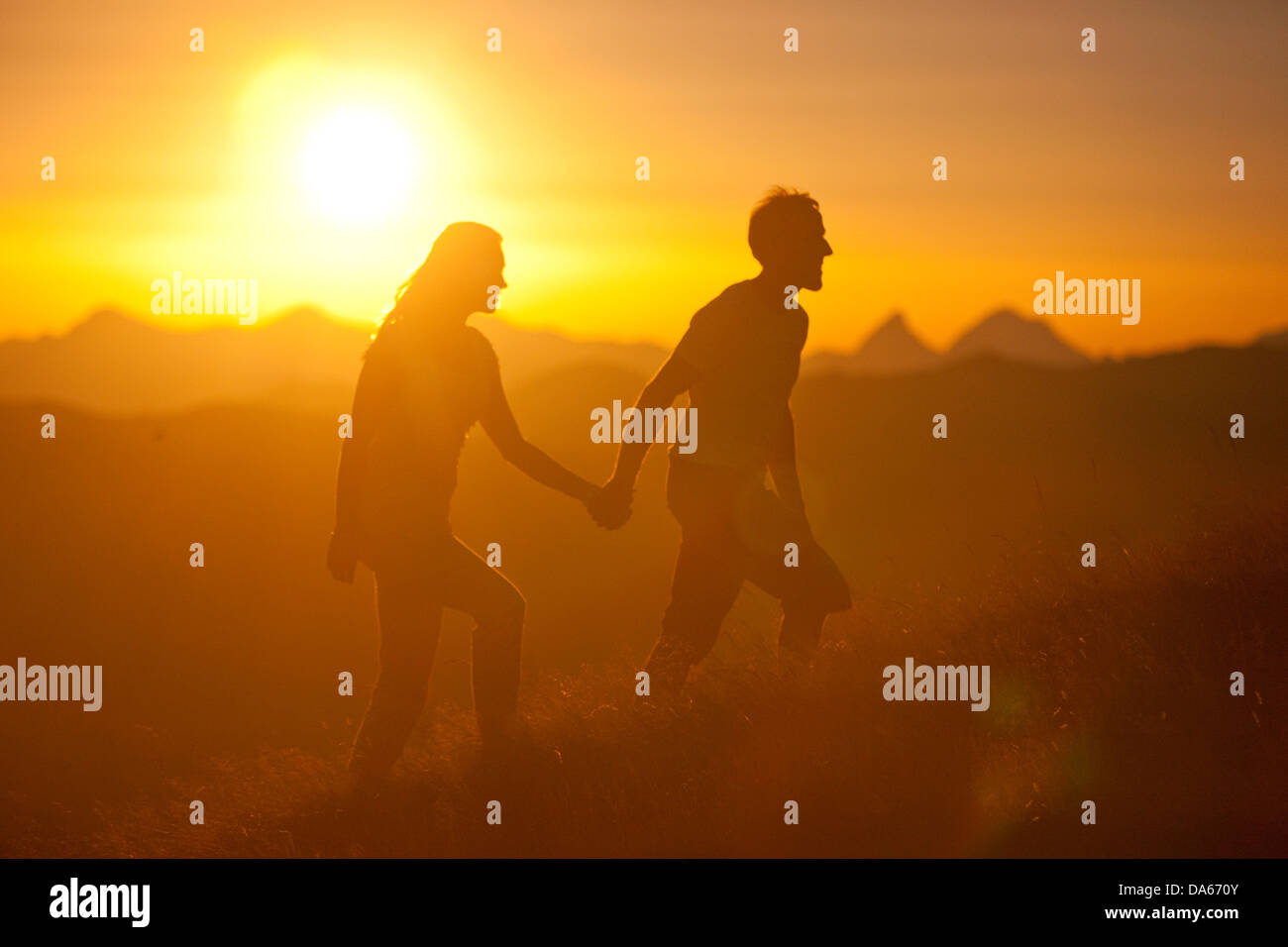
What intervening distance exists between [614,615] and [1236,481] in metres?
42.3

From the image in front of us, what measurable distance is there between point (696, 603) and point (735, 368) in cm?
112

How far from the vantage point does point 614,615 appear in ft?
161

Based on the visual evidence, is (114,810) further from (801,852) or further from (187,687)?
(187,687)

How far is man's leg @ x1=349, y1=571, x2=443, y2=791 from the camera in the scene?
18.2 ft

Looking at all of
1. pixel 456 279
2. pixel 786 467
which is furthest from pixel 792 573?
pixel 456 279

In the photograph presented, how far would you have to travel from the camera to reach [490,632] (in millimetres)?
5594

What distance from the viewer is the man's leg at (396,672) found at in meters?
5.56

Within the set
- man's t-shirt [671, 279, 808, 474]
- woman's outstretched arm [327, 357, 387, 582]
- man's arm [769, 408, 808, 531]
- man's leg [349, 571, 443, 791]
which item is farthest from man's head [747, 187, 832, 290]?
man's leg [349, 571, 443, 791]

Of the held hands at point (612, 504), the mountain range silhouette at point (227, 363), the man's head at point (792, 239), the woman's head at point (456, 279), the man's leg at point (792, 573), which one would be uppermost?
the mountain range silhouette at point (227, 363)

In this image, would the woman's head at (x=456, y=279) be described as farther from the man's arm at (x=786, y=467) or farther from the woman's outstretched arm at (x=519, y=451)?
the man's arm at (x=786, y=467)

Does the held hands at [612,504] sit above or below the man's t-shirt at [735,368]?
below

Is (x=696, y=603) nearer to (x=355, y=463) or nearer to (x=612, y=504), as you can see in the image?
(x=612, y=504)

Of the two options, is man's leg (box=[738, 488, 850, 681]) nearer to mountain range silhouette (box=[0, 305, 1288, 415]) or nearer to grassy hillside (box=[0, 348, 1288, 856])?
grassy hillside (box=[0, 348, 1288, 856])

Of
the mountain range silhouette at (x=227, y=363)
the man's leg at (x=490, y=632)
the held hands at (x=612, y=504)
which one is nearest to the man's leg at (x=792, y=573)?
the held hands at (x=612, y=504)
